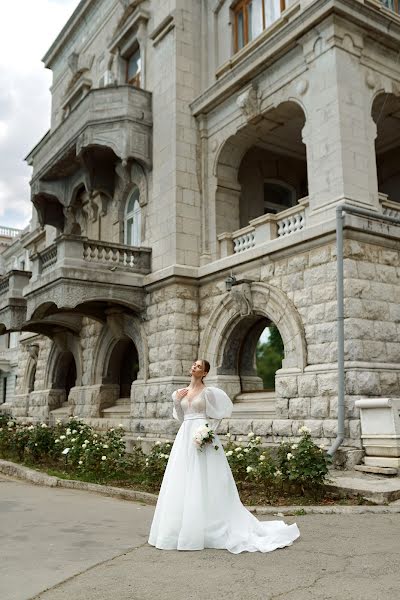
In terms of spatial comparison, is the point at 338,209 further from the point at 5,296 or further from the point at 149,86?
the point at 5,296

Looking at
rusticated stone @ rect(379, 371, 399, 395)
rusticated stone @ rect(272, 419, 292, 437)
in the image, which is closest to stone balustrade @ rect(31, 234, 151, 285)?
rusticated stone @ rect(272, 419, 292, 437)

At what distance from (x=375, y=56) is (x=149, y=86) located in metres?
6.95

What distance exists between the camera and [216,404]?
20.9ft

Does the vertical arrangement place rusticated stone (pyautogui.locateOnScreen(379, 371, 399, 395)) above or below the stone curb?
above

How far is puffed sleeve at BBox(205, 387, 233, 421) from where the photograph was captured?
636 cm

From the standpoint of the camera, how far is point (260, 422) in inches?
479

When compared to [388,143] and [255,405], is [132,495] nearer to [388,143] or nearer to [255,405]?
[255,405]

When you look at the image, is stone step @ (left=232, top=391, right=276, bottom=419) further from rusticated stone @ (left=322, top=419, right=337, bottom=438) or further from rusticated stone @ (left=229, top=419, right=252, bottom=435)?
rusticated stone @ (left=322, top=419, right=337, bottom=438)

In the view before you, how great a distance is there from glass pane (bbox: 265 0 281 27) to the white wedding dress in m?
11.3

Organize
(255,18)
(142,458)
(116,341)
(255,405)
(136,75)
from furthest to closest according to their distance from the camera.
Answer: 1. (136,75)
2. (116,341)
3. (255,18)
4. (255,405)
5. (142,458)

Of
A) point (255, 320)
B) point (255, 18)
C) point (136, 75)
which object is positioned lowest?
point (255, 320)

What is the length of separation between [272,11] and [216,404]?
11.6 m

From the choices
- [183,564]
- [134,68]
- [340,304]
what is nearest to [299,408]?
[340,304]

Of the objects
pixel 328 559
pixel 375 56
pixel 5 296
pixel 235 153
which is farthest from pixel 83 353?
pixel 328 559
